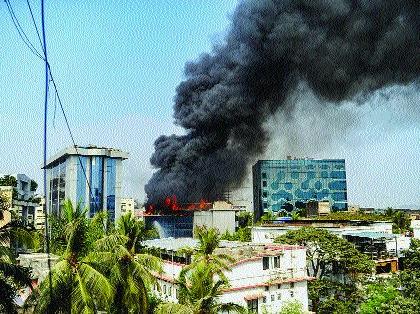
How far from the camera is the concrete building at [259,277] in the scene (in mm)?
18359

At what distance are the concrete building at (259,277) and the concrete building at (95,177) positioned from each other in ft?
154

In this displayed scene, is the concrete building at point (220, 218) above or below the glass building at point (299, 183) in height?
below

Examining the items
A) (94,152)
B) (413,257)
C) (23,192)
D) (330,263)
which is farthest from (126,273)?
(94,152)

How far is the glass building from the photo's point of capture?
8331 centimetres

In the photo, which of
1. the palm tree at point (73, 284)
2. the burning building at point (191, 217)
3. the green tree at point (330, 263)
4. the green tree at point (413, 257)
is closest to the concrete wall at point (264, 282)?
the green tree at point (330, 263)

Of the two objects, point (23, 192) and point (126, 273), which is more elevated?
point (23, 192)

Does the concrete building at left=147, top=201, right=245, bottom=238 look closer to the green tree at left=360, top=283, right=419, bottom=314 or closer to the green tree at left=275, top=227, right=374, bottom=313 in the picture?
the green tree at left=275, top=227, right=374, bottom=313

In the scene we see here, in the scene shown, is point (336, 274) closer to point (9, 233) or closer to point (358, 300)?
point (358, 300)

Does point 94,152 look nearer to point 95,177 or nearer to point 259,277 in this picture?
point 95,177

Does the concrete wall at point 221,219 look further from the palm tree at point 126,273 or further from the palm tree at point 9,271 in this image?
the palm tree at point 9,271

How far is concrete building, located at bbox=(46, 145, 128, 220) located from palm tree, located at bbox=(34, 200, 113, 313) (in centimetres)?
5785

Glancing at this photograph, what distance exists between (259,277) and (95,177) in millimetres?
51051

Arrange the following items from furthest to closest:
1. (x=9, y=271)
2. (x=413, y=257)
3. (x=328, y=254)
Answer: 1. (x=413, y=257)
2. (x=328, y=254)
3. (x=9, y=271)

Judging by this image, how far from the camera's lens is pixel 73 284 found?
830 cm
